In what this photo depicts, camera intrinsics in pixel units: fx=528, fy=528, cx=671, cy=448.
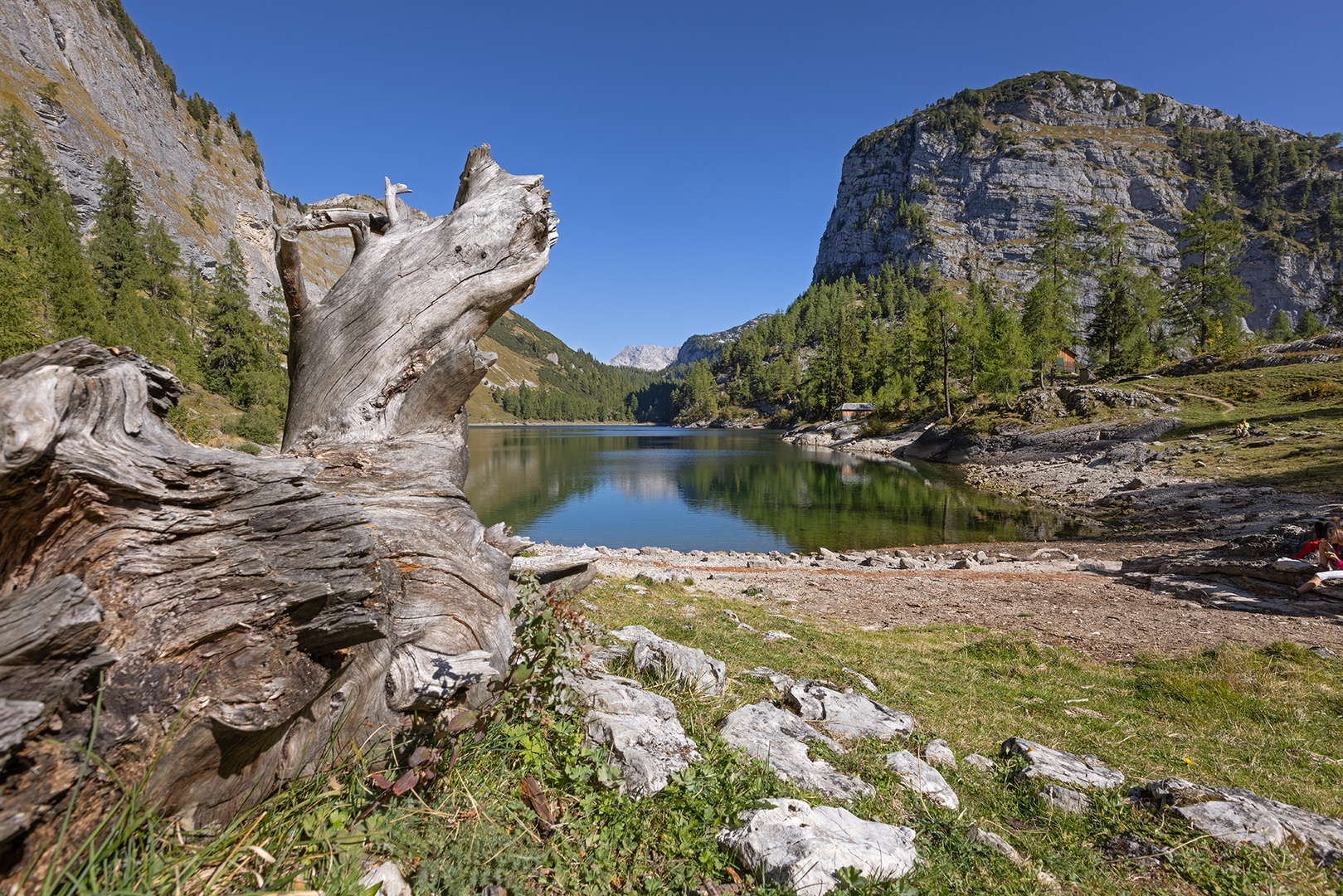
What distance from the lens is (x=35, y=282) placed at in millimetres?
27953

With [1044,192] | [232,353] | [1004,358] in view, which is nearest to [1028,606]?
[1004,358]

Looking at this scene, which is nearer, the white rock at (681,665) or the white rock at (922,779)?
the white rock at (922,779)

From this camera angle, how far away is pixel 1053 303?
186ft

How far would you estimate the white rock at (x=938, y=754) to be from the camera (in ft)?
14.3

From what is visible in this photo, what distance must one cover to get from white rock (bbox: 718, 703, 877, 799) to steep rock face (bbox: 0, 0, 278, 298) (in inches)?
3596

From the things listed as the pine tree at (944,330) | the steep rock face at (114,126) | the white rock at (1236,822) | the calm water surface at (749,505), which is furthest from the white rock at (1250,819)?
the steep rock face at (114,126)

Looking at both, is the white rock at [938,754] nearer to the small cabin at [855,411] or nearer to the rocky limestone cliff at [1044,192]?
the small cabin at [855,411]

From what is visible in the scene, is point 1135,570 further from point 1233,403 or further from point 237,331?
point 237,331

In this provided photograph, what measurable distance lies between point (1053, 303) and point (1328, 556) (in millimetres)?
56673

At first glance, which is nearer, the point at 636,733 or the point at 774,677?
the point at 636,733

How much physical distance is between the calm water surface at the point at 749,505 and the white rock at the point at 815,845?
68.2 ft

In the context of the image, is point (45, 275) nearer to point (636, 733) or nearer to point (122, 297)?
point (122, 297)

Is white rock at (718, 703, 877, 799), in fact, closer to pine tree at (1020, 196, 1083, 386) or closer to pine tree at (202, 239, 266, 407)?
pine tree at (1020, 196, 1083, 386)

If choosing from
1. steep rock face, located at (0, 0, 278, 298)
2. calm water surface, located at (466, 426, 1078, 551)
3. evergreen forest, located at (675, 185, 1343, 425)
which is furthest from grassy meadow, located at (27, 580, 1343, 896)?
steep rock face, located at (0, 0, 278, 298)
